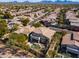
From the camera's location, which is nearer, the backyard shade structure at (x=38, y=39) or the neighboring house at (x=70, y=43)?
the neighboring house at (x=70, y=43)

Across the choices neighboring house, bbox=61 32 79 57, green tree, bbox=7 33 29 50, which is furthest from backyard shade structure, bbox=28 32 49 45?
neighboring house, bbox=61 32 79 57

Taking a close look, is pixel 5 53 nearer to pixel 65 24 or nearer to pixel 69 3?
pixel 65 24

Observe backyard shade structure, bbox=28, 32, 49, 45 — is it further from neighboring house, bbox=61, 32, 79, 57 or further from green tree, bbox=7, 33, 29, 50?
neighboring house, bbox=61, 32, 79, 57

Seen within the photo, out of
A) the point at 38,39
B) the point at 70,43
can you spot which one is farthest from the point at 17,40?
the point at 70,43

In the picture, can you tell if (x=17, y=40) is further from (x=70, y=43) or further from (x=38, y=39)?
(x=70, y=43)

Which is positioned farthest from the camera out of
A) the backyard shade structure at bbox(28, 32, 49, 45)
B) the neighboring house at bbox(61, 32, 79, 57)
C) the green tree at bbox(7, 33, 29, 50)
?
the backyard shade structure at bbox(28, 32, 49, 45)

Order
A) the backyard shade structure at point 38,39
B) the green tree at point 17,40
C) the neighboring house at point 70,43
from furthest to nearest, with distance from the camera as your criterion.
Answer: the backyard shade structure at point 38,39, the green tree at point 17,40, the neighboring house at point 70,43

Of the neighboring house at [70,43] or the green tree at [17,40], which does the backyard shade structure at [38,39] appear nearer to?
the green tree at [17,40]

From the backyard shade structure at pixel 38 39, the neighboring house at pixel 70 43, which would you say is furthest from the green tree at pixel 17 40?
the neighboring house at pixel 70 43
